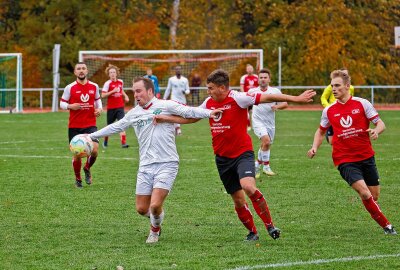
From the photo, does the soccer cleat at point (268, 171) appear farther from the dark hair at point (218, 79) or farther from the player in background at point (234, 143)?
the dark hair at point (218, 79)

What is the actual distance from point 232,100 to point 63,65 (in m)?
40.6

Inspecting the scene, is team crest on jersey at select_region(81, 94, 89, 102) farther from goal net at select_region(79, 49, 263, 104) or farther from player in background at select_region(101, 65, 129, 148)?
goal net at select_region(79, 49, 263, 104)

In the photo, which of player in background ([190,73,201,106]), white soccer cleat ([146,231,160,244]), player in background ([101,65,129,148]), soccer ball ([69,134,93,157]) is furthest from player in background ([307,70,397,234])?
player in background ([190,73,201,106])

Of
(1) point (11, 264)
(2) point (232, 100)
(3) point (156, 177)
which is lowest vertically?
(1) point (11, 264)

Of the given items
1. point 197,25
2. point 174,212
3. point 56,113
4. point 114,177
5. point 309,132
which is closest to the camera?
point 174,212

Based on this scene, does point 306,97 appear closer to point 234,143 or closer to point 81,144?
point 234,143

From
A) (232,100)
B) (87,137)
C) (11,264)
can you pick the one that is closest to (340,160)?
(232,100)

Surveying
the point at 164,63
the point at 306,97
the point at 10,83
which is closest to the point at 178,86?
the point at 164,63

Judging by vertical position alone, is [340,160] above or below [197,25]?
below

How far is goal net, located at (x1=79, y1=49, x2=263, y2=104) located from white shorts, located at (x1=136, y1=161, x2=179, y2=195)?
93.3ft

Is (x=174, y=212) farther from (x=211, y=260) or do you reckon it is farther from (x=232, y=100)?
(x=211, y=260)

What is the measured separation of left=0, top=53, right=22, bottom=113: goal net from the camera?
40781mm

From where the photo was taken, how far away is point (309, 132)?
27.6m

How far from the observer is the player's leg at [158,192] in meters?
9.60
